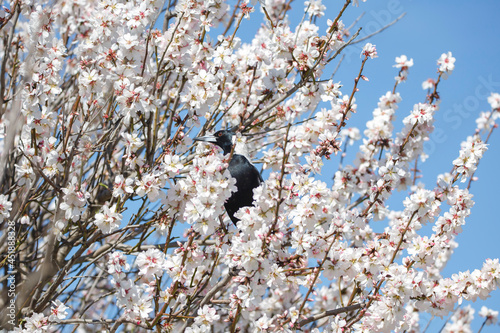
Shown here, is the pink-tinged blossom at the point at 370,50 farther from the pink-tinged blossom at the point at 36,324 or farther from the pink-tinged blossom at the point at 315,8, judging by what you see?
the pink-tinged blossom at the point at 36,324

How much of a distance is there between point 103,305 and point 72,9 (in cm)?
329

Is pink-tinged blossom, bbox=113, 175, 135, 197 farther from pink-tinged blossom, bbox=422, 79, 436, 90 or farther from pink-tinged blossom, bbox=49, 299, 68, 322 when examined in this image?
pink-tinged blossom, bbox=422, 79, 436, 90

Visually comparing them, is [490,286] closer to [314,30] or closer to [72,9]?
[314,30]

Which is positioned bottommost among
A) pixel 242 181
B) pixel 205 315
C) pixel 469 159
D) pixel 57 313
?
pixel 205 315

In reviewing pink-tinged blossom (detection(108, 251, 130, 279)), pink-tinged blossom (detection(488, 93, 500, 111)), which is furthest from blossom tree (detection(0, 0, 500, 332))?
pink-tinged blossom (detection(488, 93, 500, 111))

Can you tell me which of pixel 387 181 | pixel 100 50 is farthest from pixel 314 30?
pixel 100 50

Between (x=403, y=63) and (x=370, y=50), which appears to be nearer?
(x=370, y=50)

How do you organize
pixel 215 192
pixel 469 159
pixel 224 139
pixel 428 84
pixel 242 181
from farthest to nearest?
pixel 428 84
pixel 224 139
pixel 242 181
pixel 469 159
pixel 215 192

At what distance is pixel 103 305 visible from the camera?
579 cm

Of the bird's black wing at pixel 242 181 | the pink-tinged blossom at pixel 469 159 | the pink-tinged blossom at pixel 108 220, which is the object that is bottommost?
the pink-tinged blossom at pixel 108 220

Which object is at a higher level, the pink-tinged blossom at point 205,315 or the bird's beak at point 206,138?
the bird's beak at point 206,138

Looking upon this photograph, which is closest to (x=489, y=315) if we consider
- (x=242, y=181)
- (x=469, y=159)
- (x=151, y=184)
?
(x=469, y=159)

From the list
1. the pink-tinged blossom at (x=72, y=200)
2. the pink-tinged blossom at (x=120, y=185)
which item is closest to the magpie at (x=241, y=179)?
the pink-tinged blossom at (x=120, y=185)

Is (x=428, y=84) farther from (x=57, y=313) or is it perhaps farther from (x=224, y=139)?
(x=57, y=313)
